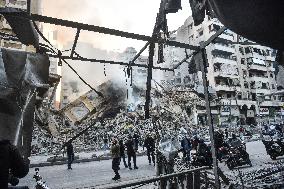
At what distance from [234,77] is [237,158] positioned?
1913 inches

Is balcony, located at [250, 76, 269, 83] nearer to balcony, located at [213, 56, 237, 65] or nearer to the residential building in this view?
balcony, located at [213, 56, 237, 65]

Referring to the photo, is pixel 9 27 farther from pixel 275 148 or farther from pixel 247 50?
pixel 247 50

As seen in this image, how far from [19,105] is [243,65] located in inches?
→ 2532

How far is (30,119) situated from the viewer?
4809mm

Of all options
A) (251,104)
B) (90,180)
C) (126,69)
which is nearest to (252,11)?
(126,69)

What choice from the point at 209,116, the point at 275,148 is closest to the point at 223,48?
the point at 275,148

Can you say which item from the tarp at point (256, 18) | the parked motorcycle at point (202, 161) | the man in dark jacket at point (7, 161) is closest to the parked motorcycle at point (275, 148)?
the parked motorcycle at point (202, 161)

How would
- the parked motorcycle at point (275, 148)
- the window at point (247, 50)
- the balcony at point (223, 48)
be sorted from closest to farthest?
the parked motorcycle at point (275, 148), the balcony at point (223, 48), the window at point (247, 50)

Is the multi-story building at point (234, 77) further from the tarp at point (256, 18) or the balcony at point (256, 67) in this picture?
the tarp at point (256, 18)

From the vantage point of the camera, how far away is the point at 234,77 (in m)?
59.2

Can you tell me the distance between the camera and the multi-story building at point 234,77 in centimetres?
5559

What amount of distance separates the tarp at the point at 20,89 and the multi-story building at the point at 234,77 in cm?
4885

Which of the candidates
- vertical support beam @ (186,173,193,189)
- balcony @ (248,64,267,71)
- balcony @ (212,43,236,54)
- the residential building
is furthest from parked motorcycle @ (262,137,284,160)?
balcony @ (248,64,267,71)

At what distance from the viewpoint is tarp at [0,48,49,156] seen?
4277 millimetres
